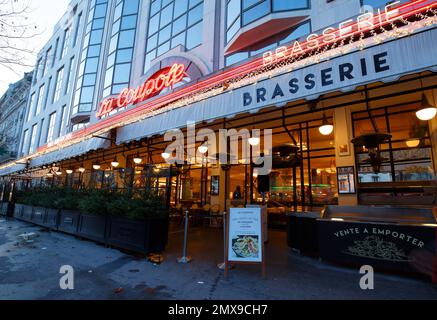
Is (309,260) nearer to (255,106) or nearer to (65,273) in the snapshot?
(255,106)

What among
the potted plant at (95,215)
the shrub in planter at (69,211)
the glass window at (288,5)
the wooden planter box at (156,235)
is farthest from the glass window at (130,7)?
the wooden planter box at (156,235)

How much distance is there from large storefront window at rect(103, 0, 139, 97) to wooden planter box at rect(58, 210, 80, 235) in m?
11.2

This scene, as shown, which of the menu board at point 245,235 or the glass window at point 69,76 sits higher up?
the glass window at point 69,76

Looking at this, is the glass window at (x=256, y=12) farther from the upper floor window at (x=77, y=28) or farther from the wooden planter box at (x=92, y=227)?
the upper floor window at (x=77, y=28)

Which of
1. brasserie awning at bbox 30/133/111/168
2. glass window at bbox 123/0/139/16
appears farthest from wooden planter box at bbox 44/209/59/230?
glass window at bbox 123/0/139/16

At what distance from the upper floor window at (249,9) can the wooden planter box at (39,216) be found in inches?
456

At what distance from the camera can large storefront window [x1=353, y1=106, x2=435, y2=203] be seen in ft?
24.4

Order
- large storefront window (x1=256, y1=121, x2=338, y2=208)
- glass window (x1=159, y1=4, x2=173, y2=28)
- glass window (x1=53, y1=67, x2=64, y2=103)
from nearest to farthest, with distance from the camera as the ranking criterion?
large storefront window (x1=256, y1=121, x2=338, y2=208) → glass window (x1=159, y1=4, x2=173, y2=28) → glass window (x1=53, y1=67, x2=64, y2=103)

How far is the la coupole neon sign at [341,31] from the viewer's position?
22.3ft

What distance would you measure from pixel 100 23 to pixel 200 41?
14020 mm

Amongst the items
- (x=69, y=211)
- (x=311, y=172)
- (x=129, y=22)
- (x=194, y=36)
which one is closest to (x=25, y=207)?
(x=69, y=211)

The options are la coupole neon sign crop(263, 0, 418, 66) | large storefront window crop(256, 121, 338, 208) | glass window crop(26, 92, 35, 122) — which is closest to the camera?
la coupole neon sign crop(263, 0, 418, 66)

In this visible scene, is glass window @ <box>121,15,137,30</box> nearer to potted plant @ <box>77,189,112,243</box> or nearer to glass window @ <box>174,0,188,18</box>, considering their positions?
glass window @ <box>174,0,188,18</box>
